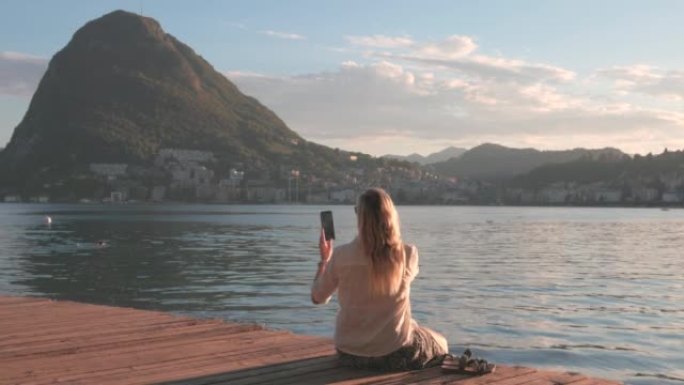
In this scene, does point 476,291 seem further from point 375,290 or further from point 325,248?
point 325,248

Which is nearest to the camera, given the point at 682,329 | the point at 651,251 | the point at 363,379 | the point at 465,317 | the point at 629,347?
the point at 363,379

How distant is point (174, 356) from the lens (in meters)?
8.09

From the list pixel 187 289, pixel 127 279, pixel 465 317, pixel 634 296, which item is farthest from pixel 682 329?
pixel 127 279

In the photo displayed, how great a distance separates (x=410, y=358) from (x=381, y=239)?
1425mm

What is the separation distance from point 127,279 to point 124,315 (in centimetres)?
1715

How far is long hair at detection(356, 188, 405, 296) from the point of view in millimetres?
6234

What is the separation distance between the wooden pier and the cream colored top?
0.32 meters

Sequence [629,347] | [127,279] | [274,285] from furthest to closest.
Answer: [127,279]
[274,285]
[629,347]

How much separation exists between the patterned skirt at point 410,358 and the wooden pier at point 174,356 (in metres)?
0.08

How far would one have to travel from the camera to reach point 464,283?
25594 millimetres

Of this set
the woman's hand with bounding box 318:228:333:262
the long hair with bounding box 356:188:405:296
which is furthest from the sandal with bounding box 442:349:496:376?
the woman's hand with bounding box 318:228:333:262

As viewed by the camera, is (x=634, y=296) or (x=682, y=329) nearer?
(x=682, y=329)

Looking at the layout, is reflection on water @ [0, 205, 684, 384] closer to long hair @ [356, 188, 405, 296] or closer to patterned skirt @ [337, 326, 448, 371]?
patterned skirt @ [337, 326, 448, 371]

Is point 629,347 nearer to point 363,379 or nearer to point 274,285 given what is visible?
point 363,379
